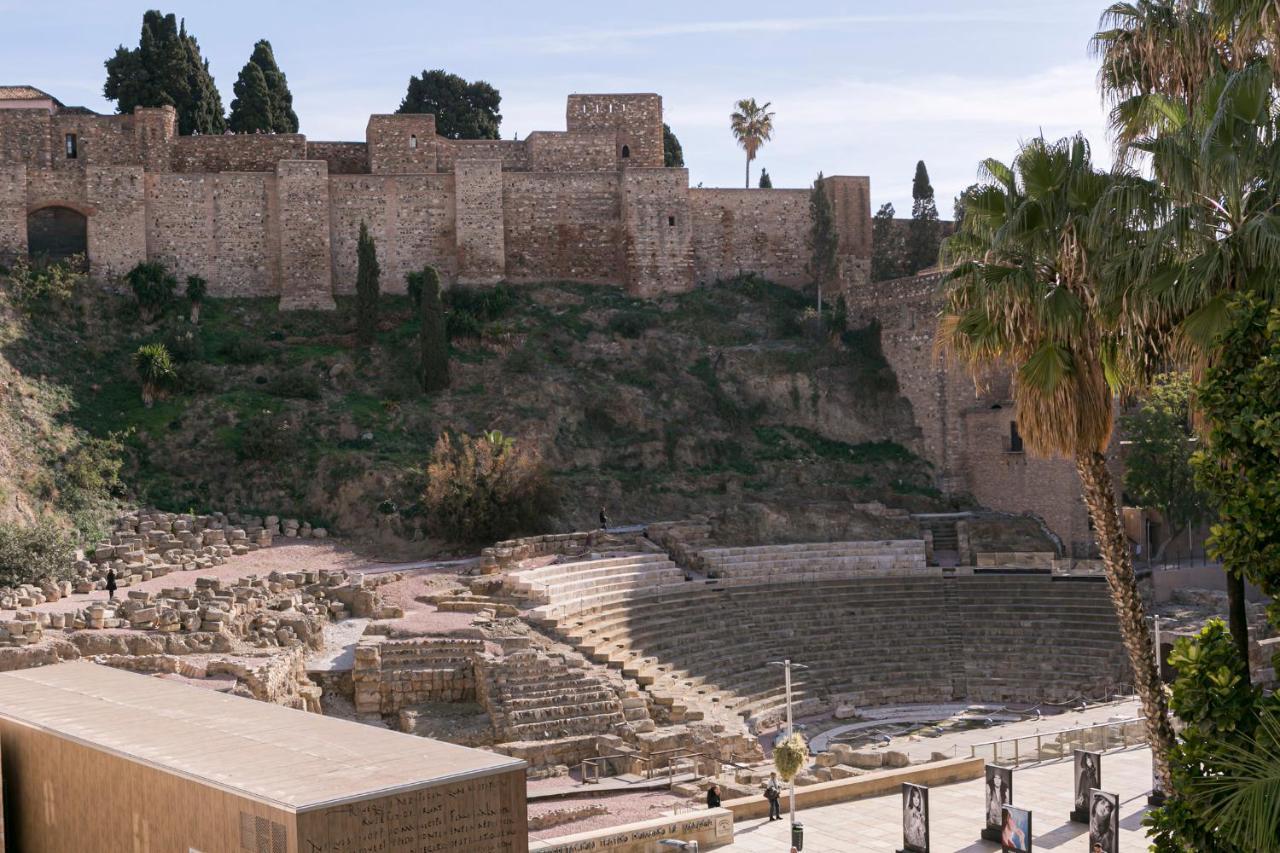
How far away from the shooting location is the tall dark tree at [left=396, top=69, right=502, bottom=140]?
59906mm

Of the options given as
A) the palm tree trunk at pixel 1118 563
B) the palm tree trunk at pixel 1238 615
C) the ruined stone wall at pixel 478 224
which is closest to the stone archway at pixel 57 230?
the ruined stone wall at pixel 478 224

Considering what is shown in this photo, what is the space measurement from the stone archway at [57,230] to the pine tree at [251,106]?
26.6 ft

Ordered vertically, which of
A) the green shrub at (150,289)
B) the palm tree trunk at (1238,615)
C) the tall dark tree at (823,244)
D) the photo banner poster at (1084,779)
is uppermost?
the tall dark tree at (823,244)

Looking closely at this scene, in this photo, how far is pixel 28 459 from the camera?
33.9m

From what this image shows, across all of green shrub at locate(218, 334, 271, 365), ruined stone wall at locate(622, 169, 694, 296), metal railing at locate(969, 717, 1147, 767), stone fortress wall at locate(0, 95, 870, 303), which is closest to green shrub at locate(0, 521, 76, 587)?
green shrub at locate(218, 334, 271, 365)

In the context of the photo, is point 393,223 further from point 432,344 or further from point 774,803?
point 774,803

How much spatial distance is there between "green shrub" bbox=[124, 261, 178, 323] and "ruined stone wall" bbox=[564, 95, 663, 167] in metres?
15.4

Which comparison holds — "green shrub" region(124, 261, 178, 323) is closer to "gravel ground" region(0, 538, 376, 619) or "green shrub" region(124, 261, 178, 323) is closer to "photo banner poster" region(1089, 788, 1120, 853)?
"gravel ground" region(0, 538, 376, 619)

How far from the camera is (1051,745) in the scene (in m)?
20.2

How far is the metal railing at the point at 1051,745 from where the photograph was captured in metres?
19.7

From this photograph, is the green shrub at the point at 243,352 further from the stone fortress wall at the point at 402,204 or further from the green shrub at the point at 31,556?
the green shrub at the point at 31,556

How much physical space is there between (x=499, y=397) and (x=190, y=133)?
18.2 m

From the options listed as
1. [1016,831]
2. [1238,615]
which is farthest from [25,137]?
[1238,615]

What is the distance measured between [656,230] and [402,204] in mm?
8782
